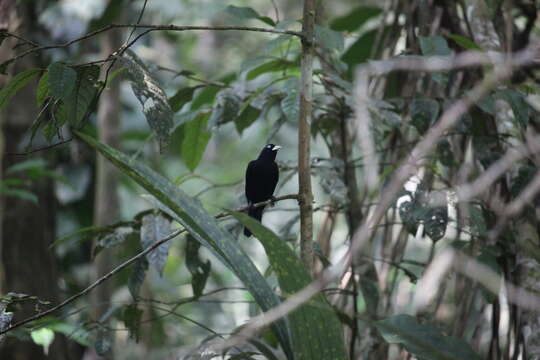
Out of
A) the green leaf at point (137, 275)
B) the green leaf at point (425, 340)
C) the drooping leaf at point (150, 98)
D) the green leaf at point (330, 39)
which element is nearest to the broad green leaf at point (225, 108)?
the green leaf at point (330, 39)

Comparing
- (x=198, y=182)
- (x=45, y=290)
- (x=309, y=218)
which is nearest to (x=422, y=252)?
(x=198, y=182)

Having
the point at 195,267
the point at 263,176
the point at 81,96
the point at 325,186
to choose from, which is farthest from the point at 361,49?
the point at 81,96

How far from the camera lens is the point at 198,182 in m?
12.2

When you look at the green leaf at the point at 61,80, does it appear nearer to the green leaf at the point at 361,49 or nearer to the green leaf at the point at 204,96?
the green leaf at the point at 204,96

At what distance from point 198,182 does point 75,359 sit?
25.0ft

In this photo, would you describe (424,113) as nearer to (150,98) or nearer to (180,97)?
(180,97)

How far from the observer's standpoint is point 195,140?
127 inches

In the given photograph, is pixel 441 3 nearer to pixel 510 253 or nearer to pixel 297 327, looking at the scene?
pixel 510 253

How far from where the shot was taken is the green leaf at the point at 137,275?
2635 mm

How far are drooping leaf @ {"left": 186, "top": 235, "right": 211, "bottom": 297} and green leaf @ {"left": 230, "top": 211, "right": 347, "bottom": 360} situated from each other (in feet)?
3.92

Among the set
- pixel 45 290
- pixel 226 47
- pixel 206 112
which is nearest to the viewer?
pixel 206 112

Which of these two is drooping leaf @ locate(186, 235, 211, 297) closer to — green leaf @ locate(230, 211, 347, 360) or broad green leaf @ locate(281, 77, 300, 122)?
broad green leaf @ locate(281, 77, 300, 122)

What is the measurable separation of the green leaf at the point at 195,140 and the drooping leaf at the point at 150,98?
1.21m

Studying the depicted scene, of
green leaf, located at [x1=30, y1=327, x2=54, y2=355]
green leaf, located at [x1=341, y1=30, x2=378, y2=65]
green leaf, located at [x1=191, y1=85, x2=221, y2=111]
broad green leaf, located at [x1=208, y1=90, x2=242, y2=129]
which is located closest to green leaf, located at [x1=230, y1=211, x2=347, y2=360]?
broad green leaf, located at [x1=208, y1=90, x2=242, y2=129]
